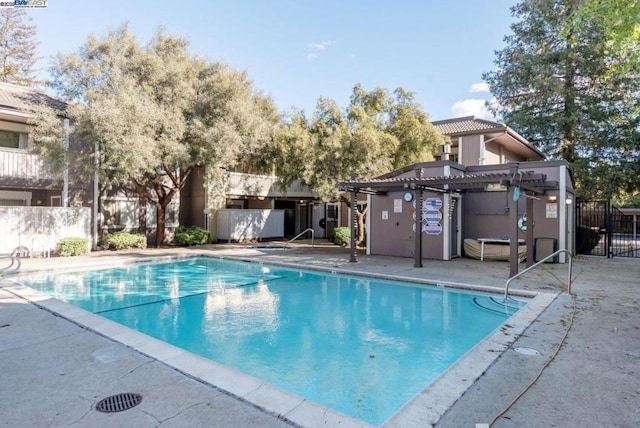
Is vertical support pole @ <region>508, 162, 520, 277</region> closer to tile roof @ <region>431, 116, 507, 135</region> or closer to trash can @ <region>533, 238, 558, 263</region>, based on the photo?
trash can @ <region>533, 238, 558, 263</region>

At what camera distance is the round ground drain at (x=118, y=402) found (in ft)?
10.0

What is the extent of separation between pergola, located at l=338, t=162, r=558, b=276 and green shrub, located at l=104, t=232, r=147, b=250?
30.3ft

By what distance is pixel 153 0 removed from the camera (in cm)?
1303

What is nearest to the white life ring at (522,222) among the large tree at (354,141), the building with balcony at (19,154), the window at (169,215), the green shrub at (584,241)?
the green shrub at (584,241)

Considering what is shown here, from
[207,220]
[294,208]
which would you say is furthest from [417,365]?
[294,208]

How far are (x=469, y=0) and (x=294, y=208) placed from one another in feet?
47.2

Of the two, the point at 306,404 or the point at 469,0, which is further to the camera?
the point at 469,0

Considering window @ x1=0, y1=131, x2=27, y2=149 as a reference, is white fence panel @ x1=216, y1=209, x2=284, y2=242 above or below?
below

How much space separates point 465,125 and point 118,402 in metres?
19.7

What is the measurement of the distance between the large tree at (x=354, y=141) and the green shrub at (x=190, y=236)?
4.75 m

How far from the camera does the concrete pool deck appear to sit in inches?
114

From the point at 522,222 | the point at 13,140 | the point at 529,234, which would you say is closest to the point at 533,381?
the point at 529,234

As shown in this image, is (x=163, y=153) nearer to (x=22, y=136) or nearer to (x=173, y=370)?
(x=22, y=136)

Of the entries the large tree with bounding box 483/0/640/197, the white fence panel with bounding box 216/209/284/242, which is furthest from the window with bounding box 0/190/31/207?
the large tree with bounding box 483/0/640/197
